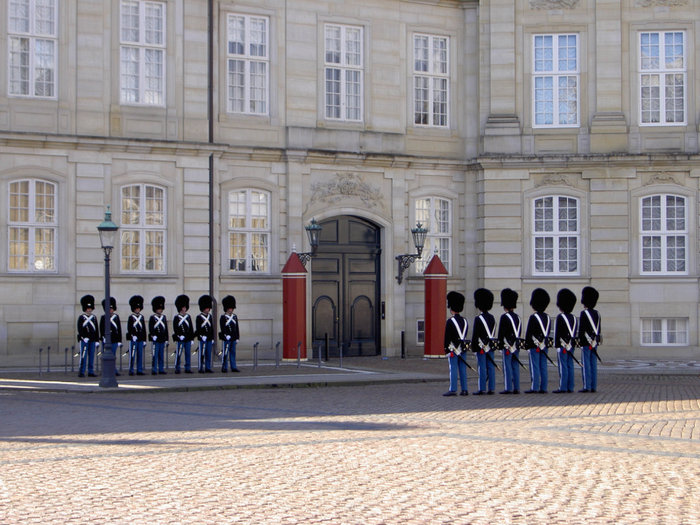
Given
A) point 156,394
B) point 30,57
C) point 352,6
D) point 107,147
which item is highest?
point 352,6

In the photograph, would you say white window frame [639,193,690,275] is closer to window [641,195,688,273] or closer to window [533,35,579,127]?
window [641,195,688,273]

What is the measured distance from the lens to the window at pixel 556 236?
27.3 m

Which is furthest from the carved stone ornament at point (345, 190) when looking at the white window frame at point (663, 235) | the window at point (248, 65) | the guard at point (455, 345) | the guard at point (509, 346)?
the guard at point (455, 345)

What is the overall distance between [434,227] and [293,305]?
5016 mm

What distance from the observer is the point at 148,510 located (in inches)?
315

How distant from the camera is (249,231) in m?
25.7

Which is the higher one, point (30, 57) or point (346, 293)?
point (30, 57)

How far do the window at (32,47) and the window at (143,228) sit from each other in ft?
8.91

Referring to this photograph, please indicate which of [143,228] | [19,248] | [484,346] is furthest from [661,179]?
[19,248]

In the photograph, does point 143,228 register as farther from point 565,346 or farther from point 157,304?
point 565,346

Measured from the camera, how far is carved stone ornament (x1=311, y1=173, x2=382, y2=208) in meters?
26.4

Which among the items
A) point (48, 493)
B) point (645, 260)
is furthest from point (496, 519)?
point (645, 260)

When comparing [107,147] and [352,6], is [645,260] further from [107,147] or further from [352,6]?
[107,147]

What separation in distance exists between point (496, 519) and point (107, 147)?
1783 centimetres
